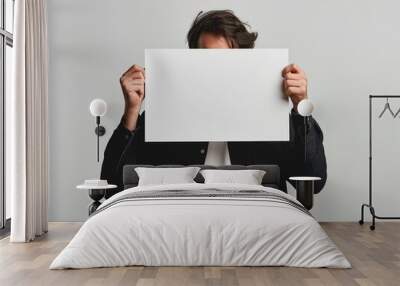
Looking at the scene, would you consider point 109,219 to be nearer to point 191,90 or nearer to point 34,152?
point 34,152

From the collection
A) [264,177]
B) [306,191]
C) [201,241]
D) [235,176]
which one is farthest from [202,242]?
[306,191]

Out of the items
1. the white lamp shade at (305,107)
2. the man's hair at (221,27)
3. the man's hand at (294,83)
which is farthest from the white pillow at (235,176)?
the man's hair at (221,27)

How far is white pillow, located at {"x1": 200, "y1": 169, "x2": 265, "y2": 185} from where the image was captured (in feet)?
20.7

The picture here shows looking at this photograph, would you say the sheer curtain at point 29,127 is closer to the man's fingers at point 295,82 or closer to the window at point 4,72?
the window at point 4,72

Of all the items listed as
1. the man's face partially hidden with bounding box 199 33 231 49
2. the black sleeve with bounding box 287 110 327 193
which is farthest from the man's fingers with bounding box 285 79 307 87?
the man's face partially hidden with bounding box 199 33 231 49

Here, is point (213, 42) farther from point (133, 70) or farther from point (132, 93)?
point (132, 93)

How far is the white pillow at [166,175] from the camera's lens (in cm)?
641

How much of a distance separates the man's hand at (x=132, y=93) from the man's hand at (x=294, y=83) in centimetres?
167

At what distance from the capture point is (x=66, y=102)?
7.09m

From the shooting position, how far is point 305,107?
675 cm

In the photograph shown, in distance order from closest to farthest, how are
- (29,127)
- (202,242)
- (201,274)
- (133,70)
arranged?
(201,274), (202,242), (29,127), (133,70)

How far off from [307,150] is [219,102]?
1200 mm

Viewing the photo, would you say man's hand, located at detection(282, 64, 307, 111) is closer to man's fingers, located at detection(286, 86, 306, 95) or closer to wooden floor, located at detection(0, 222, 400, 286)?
man's fingers, located at detection(286, 86, 306, 95)

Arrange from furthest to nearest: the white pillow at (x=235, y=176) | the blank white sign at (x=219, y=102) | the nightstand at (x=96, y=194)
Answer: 1. the blank white sign at (x=219, y=102)
2. the nightstand at (x=96, y=194)
3. the white pillow at (x=235, y=176)
